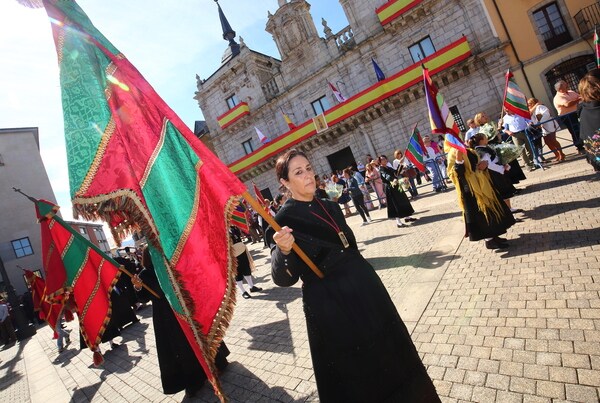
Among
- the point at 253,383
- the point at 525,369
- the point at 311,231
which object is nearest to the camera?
the point at 311,231

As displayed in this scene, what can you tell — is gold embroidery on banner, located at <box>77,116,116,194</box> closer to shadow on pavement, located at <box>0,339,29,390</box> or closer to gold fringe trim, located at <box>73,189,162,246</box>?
gold fringe trim, located at <box>73,189,162,246</box>

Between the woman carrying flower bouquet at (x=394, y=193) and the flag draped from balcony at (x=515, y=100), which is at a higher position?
the flag draped from balcony at (x=515, y=100)

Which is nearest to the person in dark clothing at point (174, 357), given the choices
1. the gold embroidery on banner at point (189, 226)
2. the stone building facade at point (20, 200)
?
the gold embroidery on banner at point (189, 226)

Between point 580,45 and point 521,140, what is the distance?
12818mm

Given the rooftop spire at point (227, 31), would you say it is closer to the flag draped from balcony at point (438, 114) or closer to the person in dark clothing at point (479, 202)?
the flag draped from balcony at point (438, 114)

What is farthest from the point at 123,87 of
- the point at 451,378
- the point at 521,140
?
the point at 521,140

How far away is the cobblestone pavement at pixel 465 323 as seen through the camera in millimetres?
2438

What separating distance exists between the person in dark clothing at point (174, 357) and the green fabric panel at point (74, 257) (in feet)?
5.22

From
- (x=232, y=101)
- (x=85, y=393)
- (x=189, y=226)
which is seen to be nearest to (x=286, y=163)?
(x=189, y=226)

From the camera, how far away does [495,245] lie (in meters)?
4.85

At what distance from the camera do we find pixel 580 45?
1612 centimetres

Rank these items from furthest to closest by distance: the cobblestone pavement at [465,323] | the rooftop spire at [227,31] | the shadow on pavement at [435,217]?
1. the rooftop spire at [227,31]
2. the shadow on pavement at [435,217]
3. the cobblestone pavement at [465,323]

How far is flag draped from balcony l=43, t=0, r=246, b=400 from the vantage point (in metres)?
2.02

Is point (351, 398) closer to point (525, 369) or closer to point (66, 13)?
point (525, 369)
